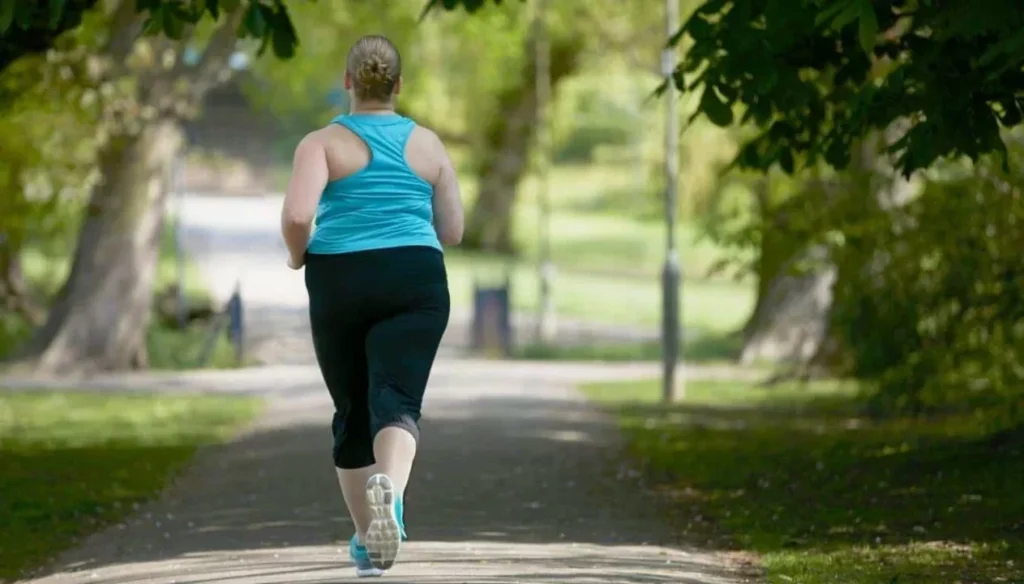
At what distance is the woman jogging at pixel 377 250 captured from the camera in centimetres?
723

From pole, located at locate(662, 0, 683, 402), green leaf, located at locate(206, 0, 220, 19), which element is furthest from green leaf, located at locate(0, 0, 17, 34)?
pole, located at locate(662, 0, 683, 402)

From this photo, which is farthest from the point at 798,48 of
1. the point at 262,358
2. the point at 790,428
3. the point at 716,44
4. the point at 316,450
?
the point at 262,358

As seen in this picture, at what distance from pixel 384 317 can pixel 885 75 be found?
4.28 meters

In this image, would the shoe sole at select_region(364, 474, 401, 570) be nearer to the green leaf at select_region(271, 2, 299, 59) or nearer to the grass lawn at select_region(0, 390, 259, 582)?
the grass lawn at select_region(0, 390, 259, 582)

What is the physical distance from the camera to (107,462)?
14914mm

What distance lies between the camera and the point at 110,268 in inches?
1073

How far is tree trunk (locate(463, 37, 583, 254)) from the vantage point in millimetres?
51031

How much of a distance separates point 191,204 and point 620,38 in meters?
27.0

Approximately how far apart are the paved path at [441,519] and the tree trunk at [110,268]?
29.0ft

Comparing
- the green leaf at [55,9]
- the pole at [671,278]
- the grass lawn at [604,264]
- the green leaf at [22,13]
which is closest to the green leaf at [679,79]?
the green leaf at [55,9]

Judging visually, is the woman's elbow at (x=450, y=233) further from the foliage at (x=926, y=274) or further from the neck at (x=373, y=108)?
the foliage at (x=926, y=274)

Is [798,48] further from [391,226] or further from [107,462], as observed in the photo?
[107,462]

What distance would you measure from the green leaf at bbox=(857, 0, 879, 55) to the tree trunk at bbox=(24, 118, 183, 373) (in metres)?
19.8

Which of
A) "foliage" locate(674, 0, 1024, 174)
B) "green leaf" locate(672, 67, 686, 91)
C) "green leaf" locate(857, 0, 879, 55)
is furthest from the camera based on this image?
"green leaf" locate(672, 67, 686, 91)
